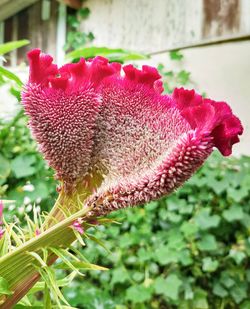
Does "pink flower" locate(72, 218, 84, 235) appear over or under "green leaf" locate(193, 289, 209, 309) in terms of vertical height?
over

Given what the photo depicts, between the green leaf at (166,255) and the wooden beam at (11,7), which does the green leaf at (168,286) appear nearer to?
the green leaf at (166,255)

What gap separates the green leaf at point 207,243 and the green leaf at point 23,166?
2.70ft

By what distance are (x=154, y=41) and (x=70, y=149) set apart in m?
2.91

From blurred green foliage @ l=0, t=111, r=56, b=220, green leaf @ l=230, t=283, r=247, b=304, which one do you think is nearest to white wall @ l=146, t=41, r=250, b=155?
green leaf @ l=230, t=283, r=247, b=304

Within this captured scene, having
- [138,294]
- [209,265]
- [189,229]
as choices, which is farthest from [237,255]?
[138,294]

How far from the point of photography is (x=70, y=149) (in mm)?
297

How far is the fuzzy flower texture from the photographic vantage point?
27 cm

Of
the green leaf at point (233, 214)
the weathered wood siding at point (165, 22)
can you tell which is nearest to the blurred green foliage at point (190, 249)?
the green leaf at point (233, 214)

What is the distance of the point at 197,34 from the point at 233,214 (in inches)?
39.3

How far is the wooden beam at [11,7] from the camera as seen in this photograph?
3715 millimetres

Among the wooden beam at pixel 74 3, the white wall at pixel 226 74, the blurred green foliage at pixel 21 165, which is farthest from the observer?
the wooden beam at pixel 74 3

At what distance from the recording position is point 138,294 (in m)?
2.36

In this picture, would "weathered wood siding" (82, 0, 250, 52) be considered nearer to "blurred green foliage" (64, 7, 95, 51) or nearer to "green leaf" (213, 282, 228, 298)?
"blurred green foliage" (64, 7, 95, 51)

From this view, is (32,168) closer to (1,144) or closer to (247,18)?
(1,144)
